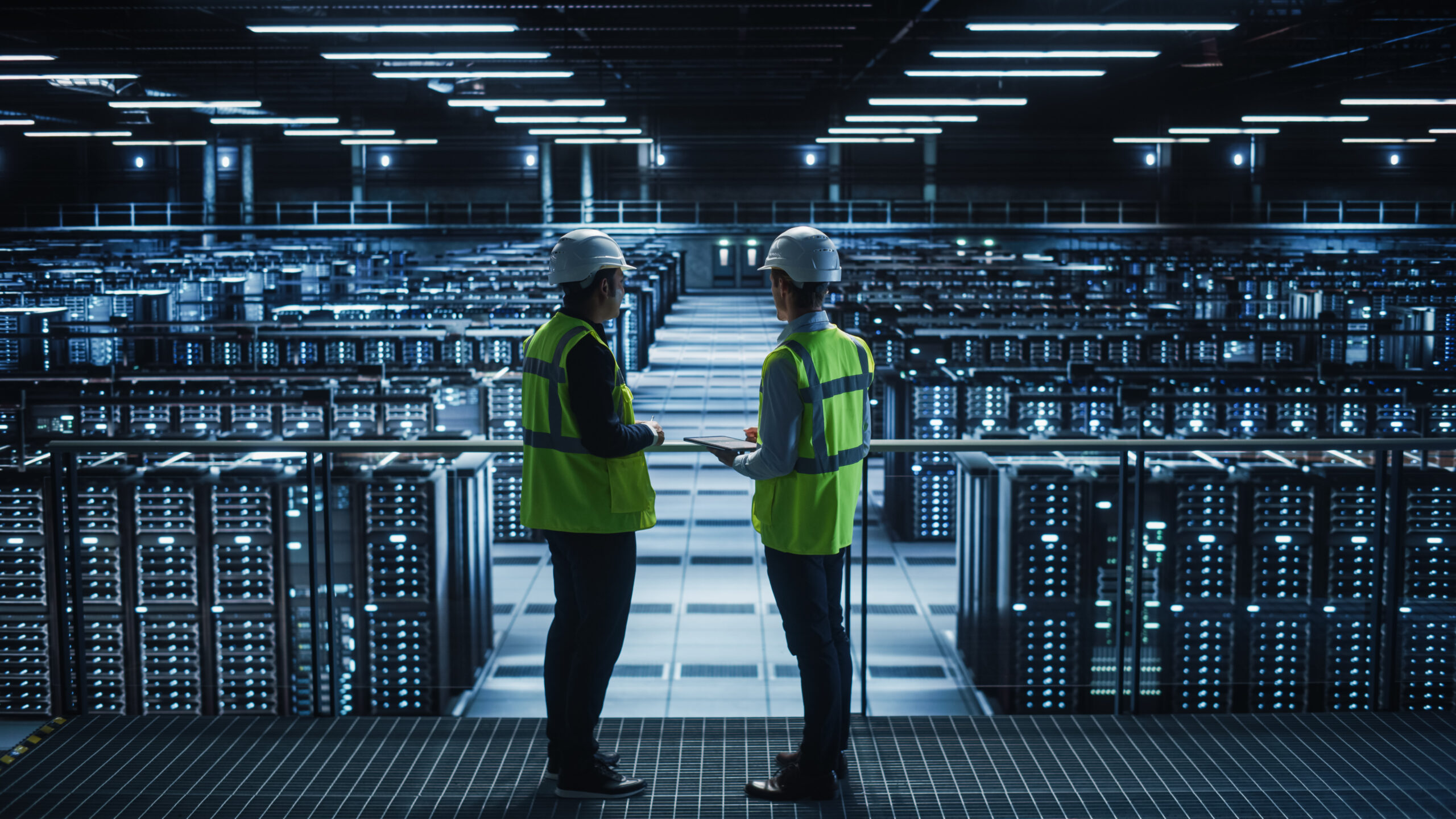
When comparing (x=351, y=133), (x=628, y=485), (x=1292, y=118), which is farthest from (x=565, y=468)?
(x=351, y=133)

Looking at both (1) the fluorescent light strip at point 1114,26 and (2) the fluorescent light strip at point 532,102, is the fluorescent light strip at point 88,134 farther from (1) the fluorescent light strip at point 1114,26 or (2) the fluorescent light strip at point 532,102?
(1) the fluorescent light strip at point 1114,26

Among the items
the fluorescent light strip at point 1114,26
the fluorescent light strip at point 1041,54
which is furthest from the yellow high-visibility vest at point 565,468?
the fluorescent light strip at point 1041,54

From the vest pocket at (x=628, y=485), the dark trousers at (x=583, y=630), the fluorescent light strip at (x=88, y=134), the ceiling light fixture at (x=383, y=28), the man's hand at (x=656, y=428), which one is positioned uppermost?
the fluorescent light strip at (x=88, y=134)

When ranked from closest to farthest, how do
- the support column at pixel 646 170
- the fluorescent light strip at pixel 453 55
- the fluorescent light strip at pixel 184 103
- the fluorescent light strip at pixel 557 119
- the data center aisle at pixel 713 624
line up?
the data center aisle at pixel 713 624
the fluorescent light strip at pixel 453 55
the fluorescent light strip at pixel 184 103
the fluorescent light strip at pixel 557 119
the support column at pixel 646 170

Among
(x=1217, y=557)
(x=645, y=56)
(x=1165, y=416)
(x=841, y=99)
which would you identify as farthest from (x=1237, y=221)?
(x=1217, y=557)

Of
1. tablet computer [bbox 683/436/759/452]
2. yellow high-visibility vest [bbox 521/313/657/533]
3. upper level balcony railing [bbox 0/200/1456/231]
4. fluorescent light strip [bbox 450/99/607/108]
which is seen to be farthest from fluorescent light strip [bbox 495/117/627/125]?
upper level balcony railing [bbox 0/200/1456/231]

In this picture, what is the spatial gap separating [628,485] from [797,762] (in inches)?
38.8

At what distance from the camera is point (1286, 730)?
412 cm

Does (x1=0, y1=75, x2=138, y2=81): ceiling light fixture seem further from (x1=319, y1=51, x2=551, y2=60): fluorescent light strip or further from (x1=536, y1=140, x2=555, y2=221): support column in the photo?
(x1=536, y1=140, x2=555, y2=221): support column

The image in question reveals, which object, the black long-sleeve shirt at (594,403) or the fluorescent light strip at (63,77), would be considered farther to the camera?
the fluorescent light strip at (63,77)

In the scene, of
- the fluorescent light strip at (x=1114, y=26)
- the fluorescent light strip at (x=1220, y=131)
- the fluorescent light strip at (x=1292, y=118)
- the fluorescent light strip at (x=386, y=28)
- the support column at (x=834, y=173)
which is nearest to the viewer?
the fluorescent light strip at (x=386, y=28)

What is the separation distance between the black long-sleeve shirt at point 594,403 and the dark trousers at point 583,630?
27 cm

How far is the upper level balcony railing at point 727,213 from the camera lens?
1608 inches

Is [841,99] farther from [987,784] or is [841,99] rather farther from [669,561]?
[987,784]
